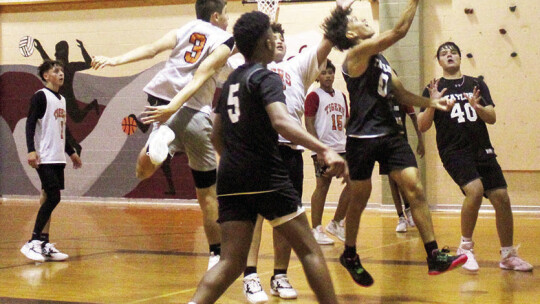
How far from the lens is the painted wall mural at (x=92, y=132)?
13.0 metres

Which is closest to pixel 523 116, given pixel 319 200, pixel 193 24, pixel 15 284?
pixel 319 200

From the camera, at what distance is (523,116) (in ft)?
36.4

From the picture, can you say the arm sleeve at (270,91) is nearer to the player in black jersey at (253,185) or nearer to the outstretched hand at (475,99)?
the player in black jersey at (253,185)

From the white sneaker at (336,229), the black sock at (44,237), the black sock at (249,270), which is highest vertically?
the black sock at (249,270)

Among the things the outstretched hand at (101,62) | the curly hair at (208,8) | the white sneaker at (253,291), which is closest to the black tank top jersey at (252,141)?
the white sneaker at (253,291)

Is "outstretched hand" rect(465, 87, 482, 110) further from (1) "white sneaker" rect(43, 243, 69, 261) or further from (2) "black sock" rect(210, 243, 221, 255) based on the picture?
(1) "white sneaker" rect(43, 243, 69, 261)

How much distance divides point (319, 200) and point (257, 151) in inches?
174

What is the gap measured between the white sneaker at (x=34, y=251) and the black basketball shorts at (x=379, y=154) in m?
3.21

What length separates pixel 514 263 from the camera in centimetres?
601

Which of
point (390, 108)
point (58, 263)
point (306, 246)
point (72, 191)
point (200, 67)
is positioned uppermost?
point (200, 67)

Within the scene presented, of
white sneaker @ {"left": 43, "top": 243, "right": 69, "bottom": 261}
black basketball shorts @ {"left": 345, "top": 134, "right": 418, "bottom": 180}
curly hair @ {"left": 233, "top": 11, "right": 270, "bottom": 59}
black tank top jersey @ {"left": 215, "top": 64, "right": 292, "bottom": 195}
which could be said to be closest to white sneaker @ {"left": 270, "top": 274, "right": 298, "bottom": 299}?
black basketball shorts @ {"left": 345, "top": 134, "right": 418, "bottom": 180}

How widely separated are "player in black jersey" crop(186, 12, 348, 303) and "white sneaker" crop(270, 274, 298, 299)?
4.27ft

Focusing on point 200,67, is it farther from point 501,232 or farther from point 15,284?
point 501,232

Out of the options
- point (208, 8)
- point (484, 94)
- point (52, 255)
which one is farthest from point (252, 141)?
point (52, 255)
